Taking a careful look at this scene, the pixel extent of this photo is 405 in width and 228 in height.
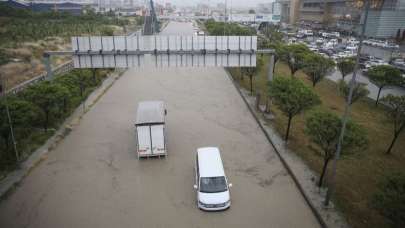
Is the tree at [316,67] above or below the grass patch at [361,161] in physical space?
above

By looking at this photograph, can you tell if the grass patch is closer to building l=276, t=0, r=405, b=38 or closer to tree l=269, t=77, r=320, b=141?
tree l=269, t=77, r=320, b=141

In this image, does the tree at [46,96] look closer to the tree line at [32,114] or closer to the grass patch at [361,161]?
the tree line at [32,114]

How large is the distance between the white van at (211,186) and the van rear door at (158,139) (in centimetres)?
270

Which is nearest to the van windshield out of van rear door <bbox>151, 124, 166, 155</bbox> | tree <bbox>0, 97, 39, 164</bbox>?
van rear door <bbox>151, 124, 166, 155</bbox>

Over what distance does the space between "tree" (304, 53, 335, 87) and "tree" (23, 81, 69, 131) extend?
19534 mm

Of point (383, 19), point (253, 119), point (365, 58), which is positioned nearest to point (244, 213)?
point (253, 119)

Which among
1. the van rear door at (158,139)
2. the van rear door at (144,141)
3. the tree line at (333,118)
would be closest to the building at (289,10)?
the tree line at (333,118)

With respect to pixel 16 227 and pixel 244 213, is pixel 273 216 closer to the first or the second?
pixel 244 213

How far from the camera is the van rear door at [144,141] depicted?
533 inches

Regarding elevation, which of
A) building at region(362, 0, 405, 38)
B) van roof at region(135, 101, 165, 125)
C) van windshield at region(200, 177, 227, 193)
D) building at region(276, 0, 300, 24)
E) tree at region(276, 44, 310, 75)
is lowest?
van windshield at region(200, 177, 227, 193)

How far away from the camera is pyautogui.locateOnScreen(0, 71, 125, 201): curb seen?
39.3 feet

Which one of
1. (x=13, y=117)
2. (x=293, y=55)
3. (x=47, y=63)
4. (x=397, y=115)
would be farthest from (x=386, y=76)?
(x=13, y=117)

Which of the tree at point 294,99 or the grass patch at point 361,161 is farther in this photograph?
the tree at point 294,99

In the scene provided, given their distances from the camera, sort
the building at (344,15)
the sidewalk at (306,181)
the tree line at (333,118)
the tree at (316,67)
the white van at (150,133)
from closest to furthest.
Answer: the tree line at (333,118), the sidewalk at (306,181), the white van at (150,133), the tree at (316,67), the building at (344,15)
